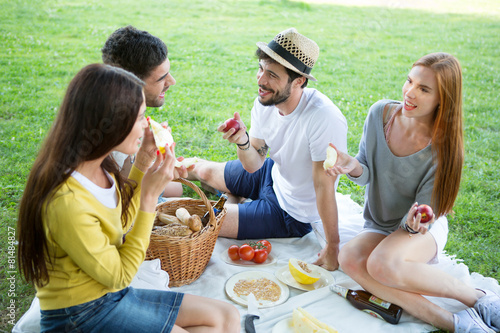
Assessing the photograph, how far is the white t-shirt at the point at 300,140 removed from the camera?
3408 mm

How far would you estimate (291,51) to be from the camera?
340cm

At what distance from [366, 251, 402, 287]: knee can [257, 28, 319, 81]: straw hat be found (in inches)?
55.3

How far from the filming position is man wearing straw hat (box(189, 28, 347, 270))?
341 cm

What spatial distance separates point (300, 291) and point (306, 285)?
6cm

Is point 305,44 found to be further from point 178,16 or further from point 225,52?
point 178,16

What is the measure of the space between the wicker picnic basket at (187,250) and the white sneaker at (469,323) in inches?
65.6

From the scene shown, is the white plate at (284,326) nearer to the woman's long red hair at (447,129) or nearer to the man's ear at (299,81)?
the woman's long red hair at (447,129)

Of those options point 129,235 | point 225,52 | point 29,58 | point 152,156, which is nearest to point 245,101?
point 225,52

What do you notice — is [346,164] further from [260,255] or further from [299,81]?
[260,255]

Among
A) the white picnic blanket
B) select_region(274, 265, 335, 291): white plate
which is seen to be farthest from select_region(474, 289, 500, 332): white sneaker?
select_region(274, 265, 335, 291): white plate

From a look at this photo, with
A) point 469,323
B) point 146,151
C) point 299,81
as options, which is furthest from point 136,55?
point 469,323

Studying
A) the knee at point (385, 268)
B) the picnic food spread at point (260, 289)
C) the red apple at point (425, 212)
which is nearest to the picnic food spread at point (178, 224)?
the picnic food spread at point (260, 289)

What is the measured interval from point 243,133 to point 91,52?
6.67 meters

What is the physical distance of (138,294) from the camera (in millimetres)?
2441
